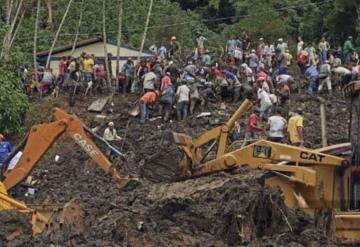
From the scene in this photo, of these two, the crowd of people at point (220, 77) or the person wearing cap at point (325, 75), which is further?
the person wearing cap at point (325, 75)

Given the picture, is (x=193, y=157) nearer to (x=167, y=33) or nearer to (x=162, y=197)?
(x=162, y=197)

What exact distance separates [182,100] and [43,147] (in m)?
14.4

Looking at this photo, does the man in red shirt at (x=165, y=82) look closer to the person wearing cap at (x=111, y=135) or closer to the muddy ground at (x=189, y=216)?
the person wearing cap at (x=111, y=135)

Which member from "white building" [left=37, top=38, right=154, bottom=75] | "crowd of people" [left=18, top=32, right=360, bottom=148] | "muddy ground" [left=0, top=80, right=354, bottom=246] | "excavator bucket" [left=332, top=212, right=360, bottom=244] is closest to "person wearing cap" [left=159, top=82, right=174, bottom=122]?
"crowd of people" [left=18, top=32, right=360, bottom=148]

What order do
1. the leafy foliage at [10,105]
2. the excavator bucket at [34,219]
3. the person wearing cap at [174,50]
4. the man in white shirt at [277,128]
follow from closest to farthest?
the excavator bucket at [34,219]
the man in white shirt at [277,128]
the leafy foliage at [10,105]
the person wearing cap at [174,50]

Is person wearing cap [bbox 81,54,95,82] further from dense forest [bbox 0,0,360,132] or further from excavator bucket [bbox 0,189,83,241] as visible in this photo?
excavator bucket [bbox 0,189,83,241]

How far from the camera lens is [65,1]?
166 feet

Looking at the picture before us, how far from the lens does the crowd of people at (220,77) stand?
102 ft

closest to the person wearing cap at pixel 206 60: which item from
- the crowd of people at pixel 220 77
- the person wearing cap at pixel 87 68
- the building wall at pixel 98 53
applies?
the crowd of people at pixel 220 77

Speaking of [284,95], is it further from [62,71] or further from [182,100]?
[62,71]

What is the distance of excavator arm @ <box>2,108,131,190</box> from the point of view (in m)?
16.7

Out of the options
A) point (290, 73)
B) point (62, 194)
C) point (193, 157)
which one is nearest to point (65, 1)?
point (290, 73)

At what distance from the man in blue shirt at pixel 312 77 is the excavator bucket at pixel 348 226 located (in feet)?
65.0

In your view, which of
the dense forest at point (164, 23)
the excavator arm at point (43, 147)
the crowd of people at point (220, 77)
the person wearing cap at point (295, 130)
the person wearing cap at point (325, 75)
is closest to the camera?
the excavator arm at point (43, 147)
